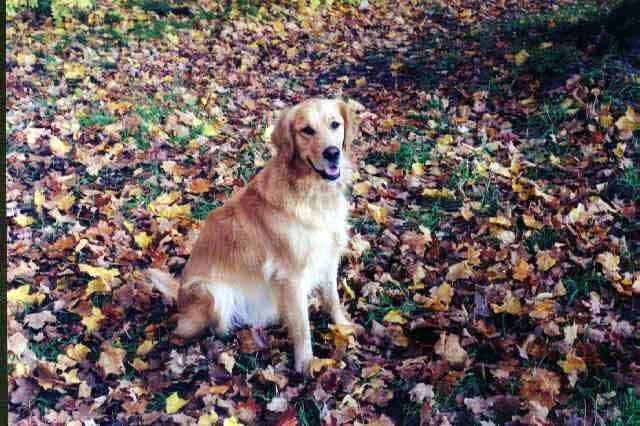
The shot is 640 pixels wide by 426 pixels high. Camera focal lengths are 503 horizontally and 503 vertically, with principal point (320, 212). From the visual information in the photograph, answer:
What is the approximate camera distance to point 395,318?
11.6 feet

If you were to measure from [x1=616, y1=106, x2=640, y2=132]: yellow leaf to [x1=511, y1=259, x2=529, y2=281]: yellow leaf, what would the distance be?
2.15 m

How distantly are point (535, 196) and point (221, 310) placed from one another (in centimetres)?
285

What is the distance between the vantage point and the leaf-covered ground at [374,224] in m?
3.03

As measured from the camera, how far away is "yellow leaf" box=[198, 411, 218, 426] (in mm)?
2902

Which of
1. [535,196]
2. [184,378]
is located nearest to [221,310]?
[184,378]

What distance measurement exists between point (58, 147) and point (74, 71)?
203 centimetres

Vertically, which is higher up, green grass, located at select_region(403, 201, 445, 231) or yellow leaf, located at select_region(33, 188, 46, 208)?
green grass, located at select_region(403, 201, 445, 231)

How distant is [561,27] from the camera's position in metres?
6.86

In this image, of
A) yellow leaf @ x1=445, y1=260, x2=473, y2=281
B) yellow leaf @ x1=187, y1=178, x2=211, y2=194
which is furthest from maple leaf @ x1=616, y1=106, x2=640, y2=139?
→ yellow leaf @ x1=187, y1=178, x2=211, y2=194

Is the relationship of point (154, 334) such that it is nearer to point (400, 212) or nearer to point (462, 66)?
point (400, 212)

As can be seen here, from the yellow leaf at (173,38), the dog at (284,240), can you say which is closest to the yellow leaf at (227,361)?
the dog at (284,240)

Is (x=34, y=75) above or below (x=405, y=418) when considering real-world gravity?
above

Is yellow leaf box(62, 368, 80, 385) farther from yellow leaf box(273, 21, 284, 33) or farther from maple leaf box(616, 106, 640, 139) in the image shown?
yellow leaf box(273, 21, 284, 33)

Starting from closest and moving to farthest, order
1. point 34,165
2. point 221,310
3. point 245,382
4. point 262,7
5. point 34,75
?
point 245,382
point 221,310
point 34,165
point 34,75
point 262,7
